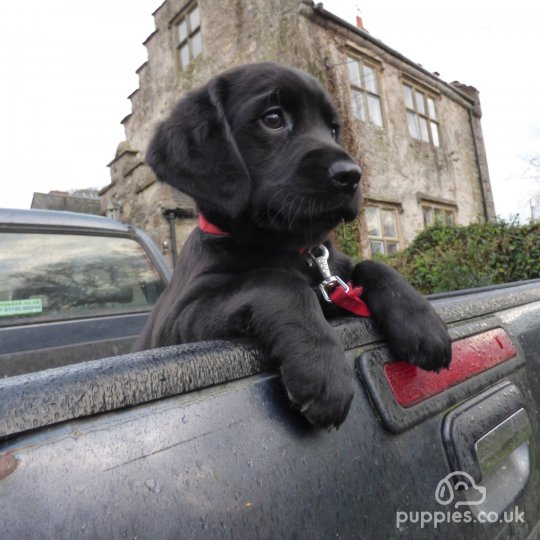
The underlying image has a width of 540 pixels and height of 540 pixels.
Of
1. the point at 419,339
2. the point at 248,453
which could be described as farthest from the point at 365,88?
the point at 248,453

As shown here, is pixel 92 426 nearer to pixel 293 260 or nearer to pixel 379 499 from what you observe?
pixel 379 499

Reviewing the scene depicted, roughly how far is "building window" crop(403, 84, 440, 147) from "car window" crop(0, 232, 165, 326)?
14.2 metres

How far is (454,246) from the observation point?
826 cm

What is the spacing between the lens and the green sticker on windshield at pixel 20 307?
9.25ft

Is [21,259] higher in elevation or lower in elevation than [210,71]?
lower

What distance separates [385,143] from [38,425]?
15022mm

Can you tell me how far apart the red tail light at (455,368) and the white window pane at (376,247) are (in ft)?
40.2

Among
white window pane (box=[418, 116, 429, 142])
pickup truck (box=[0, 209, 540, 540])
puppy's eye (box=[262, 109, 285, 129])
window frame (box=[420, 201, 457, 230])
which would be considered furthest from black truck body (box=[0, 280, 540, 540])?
white window pane (box=[418, 116, 429, 142])

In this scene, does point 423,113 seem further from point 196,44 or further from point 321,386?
point 321,386

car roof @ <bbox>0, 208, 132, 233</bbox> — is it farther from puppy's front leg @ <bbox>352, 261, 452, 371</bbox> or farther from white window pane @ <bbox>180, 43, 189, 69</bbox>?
white window pane @ <bbox>180, 43, 189, 69</bbox>

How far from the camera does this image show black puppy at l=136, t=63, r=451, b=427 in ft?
3.87

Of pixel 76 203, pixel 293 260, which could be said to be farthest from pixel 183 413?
pixel 76 203

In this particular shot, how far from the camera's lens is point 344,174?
5.65 ft

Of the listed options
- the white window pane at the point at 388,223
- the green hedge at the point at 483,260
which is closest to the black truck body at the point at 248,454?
the green hedge at the point at 483,260
